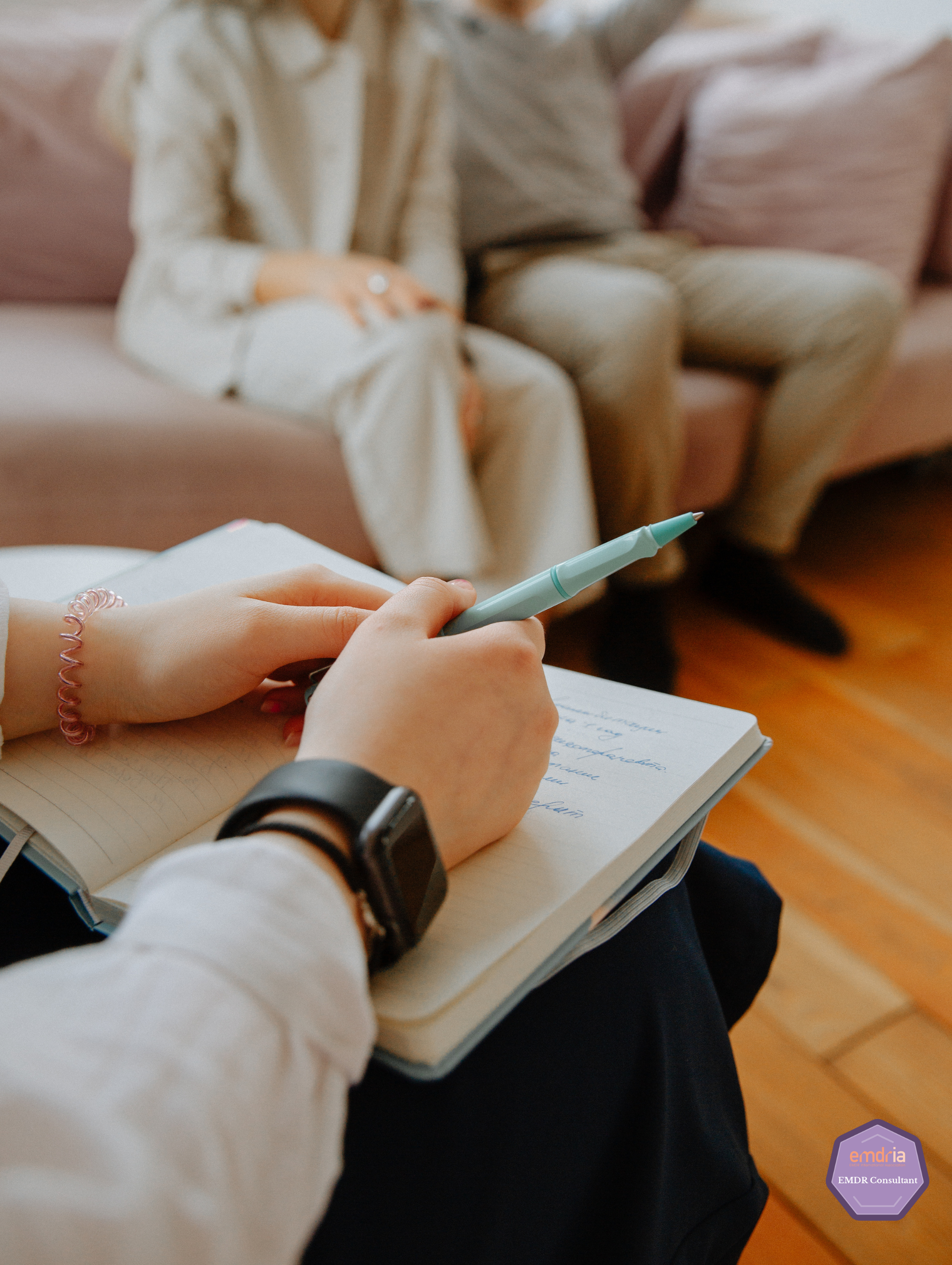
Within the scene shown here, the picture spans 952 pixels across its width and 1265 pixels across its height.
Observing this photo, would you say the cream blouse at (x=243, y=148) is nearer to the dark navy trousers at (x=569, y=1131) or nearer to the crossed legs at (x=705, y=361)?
the crossed legs at (x=705, y=361)

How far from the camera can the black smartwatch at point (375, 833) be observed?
0.28 metres

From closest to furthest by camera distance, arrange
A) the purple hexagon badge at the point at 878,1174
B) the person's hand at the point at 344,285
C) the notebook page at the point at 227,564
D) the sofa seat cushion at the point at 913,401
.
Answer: the notebook page at the point at 227,564
the purple hexagon badge at the point at 878,1174
the person's hand at the point at 344,285
the sofa seat cushion at the point at 913,401

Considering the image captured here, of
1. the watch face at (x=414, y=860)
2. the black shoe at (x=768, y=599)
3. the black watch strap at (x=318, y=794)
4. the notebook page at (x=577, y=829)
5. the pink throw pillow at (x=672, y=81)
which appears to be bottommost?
the black shoe at (x=768, y=599)

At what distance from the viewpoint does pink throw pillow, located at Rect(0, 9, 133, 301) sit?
128 centimetres

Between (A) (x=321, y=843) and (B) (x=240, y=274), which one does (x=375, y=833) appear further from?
(B) (x=240, y=274)

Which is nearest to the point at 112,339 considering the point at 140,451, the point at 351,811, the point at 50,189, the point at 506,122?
the point at 50,189

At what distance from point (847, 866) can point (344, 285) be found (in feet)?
3.03

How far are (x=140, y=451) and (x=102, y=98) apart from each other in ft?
2.13

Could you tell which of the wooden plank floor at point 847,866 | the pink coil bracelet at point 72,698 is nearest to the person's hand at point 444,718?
the pink coil bracelet at point 72,698

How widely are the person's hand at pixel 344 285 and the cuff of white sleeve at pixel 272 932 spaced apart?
87cm

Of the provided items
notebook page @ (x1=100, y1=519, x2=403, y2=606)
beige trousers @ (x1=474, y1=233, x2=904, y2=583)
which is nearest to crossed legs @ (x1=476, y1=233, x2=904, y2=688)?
beige trousers @ (x1=474, y1=233, x2=904, y2=583)

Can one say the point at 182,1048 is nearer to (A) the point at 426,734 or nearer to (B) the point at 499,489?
(A) the point at 426,734

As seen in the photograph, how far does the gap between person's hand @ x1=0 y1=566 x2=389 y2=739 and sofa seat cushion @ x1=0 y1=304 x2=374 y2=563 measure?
1.81 ft

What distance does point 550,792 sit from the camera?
1.28 ft
